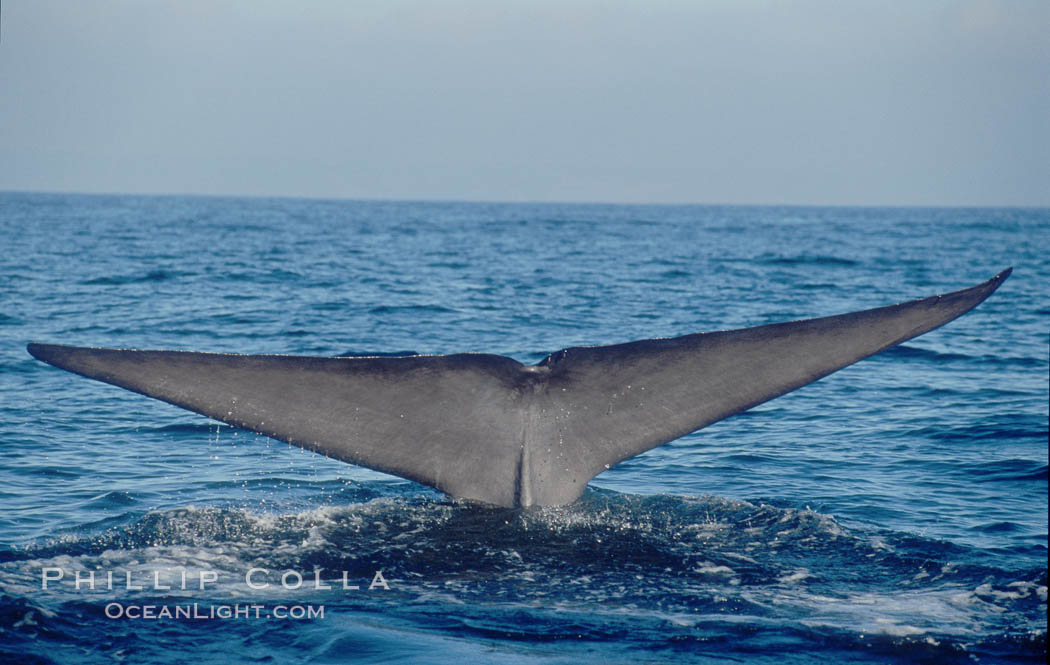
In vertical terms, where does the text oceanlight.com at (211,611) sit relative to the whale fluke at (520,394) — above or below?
below

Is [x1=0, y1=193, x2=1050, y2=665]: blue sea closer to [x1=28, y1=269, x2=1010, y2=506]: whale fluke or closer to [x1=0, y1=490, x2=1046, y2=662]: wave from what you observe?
[x1=0, y1=490, x2=1046, y2=662]: wave

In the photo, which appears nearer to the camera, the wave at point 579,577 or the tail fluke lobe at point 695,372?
the wave at point 579,577

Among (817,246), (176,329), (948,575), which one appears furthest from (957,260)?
(948,575)

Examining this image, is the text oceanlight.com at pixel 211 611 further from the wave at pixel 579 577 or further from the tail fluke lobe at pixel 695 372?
the tail fluke lobe at pixel 695 372

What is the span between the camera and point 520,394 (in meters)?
5.25

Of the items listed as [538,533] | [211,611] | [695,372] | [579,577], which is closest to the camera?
[211,611]

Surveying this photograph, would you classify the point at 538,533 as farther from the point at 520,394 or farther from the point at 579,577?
the point at 520,394

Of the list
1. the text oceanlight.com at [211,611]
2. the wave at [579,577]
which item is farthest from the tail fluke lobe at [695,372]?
the text oceanlight.com at [211,611]

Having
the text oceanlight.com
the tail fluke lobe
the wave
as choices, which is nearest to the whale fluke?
the tail fluke lobe

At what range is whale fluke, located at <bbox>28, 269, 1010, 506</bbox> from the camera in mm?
4809

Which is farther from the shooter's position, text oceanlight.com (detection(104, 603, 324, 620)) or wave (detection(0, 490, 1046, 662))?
text oceanlight.com (detection(104, 603, 324, 620))

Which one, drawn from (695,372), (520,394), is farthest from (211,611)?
(695,372)

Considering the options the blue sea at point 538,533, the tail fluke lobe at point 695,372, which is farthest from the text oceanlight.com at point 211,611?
the tail fluke lobe at point 695,372

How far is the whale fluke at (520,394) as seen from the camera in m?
4.81
